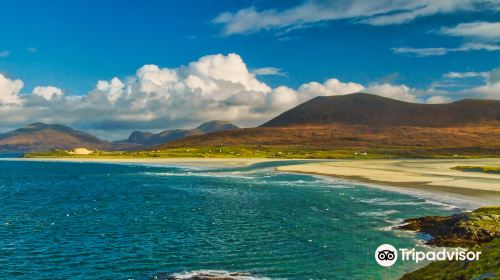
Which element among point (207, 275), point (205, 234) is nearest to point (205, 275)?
point (207, 275)

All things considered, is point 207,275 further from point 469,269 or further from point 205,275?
point 469,269

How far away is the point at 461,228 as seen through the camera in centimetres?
4638

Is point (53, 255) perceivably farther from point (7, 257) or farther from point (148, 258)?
point (148, 258)

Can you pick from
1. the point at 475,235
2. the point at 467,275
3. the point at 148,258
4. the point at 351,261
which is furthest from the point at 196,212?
the point at 467,275

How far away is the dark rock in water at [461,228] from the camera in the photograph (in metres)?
43.8

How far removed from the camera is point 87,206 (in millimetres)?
80062

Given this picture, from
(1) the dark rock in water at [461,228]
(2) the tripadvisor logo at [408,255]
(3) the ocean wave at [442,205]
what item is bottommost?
(2) the tripadvisor logo at [408,255]

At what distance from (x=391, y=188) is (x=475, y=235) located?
57270 millimetres

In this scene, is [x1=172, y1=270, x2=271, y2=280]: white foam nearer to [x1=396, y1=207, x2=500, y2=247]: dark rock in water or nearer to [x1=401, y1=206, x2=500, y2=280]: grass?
[x1=401, y1=206, x2=500, y2=280]: grass

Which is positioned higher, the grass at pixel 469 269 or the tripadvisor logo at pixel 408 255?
the grass at pixel 469 269

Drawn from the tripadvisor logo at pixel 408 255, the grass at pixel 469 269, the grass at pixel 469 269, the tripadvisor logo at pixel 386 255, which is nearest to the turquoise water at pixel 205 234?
the tripadvisor logo at pixel 386 255

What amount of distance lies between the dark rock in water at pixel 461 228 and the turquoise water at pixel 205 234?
3.16 meters

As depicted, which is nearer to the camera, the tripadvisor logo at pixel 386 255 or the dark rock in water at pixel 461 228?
the tripadvisor logo at pixel 386 255

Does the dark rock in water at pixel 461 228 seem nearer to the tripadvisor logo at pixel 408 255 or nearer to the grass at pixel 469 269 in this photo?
the tripadvisor logo at pixel 408 255
